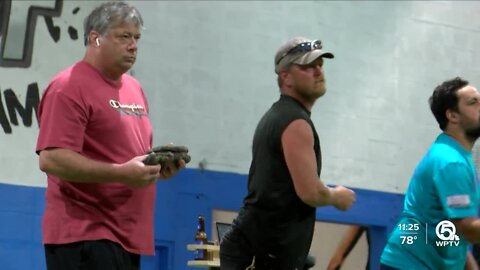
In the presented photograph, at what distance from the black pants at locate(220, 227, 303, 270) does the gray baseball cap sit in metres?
0.55

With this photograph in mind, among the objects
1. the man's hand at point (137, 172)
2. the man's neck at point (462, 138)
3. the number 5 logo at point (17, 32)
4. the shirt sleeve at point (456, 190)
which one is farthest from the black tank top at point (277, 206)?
the number 5 logo at point (17, 32)

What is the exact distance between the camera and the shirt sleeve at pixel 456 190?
3098 millimetres

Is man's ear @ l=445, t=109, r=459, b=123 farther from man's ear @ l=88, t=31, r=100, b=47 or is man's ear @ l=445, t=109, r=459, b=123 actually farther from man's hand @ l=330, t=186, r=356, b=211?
man's ear @ l=88, t=31, r=100, b=47

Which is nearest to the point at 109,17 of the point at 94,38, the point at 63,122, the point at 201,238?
the point at 94,38

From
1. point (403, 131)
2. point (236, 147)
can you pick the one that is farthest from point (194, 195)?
point (403, 131)

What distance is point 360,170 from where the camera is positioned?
5348mm

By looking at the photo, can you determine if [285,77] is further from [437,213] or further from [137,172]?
[437,213]

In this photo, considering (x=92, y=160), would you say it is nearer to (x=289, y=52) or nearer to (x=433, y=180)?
(x=289, y=52)

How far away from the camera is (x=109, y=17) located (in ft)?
8.45

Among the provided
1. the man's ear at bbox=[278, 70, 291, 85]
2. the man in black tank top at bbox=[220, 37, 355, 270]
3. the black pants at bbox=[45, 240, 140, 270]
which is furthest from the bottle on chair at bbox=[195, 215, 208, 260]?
the black pants at bbox=[45, 240, 140, 270]

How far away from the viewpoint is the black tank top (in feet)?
8.75

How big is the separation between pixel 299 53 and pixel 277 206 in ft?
1.62

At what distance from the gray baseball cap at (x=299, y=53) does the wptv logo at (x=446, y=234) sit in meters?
0.77

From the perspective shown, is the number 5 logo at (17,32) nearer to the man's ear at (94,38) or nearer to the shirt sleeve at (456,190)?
the man's ear at (94,38)
